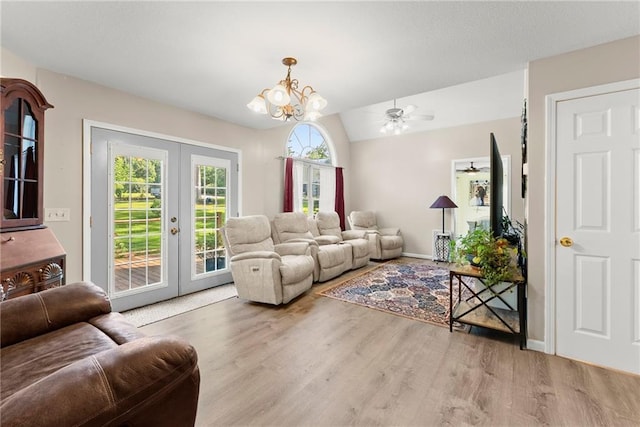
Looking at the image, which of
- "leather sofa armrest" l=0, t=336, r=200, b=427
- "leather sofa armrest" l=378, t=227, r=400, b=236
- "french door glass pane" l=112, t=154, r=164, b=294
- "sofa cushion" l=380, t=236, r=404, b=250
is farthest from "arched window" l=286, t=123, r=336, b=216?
"leather sofa armrest" l=0, t=336, r=200, b=427

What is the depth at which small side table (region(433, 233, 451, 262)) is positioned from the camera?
5859 millimetres

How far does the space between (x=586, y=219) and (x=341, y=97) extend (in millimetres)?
2466

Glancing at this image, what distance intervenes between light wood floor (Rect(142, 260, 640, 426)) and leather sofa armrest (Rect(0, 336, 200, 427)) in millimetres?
857

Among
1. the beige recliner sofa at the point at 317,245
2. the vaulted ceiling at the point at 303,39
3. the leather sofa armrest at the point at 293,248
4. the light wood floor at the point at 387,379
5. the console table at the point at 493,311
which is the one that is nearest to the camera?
the light wood floor at the point at 387,379

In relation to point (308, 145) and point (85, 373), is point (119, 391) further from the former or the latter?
point (308, 145)

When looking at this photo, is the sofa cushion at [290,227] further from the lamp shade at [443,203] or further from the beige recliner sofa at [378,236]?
the lamp shade at [443,203]

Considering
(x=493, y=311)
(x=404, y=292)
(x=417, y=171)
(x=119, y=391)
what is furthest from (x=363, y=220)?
(x=119, y=391)

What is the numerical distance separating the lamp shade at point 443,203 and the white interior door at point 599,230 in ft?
11.0

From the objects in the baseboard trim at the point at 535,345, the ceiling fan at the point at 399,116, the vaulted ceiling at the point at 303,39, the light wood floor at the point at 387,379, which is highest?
the ceiling fan at the point at 399,116

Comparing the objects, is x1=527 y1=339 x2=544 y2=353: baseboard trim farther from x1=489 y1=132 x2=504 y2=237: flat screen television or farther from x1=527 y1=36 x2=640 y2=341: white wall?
x1=489 y1=132 x2=504 y2=237: flat screen television

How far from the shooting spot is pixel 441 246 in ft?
19.5

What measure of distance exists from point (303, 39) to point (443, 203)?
14.8 feet

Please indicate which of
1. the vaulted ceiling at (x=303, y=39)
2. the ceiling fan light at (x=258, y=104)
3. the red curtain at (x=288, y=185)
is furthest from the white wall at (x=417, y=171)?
the ceiling fan light at (x=258, y=104)

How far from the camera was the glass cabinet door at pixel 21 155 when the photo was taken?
77.7 inches
